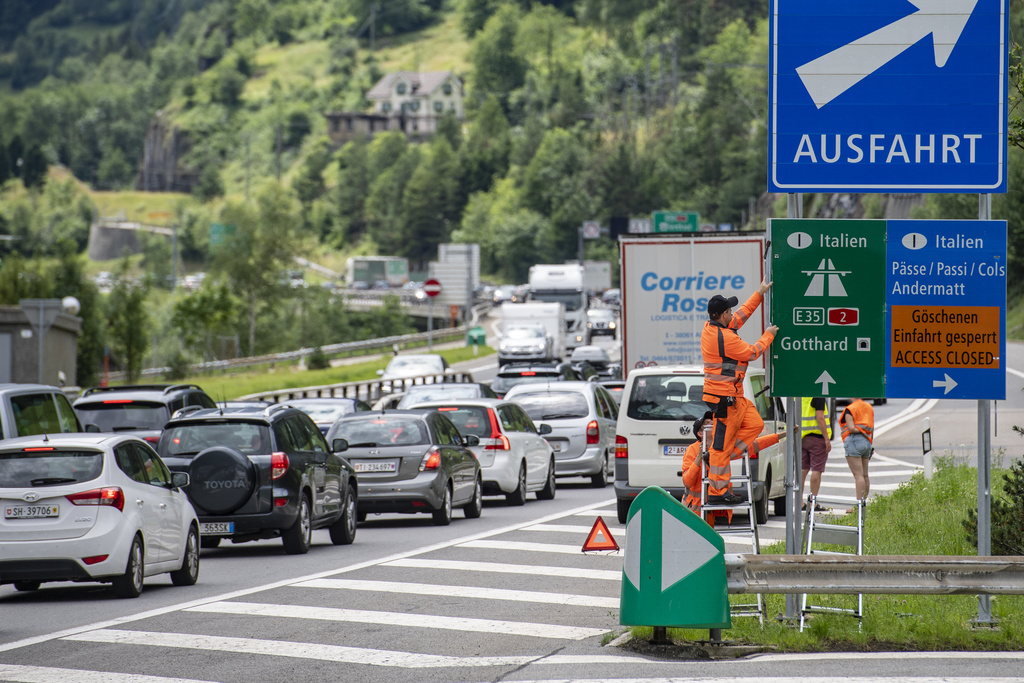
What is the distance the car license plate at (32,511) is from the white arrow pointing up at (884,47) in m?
6.82

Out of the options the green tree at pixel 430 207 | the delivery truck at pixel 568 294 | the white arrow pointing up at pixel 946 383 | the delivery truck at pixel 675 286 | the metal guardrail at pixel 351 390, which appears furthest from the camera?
the green tree at pixel 430 207

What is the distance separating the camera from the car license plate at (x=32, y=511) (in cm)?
1162

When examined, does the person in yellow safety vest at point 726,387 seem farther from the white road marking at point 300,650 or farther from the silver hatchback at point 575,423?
Result: the silver hatchback at point 575,423

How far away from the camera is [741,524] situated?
17.1m

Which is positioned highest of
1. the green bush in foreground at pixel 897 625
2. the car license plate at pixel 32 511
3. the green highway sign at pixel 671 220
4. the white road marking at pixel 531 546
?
the green highway sign at pixel 671 220

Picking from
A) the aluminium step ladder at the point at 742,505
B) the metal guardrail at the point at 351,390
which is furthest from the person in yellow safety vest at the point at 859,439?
the metal guardrail at the point at 351,390

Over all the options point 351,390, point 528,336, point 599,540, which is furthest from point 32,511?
point 528,336

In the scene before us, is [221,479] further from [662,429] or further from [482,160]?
[482,160]

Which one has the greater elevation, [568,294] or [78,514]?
[568,294]

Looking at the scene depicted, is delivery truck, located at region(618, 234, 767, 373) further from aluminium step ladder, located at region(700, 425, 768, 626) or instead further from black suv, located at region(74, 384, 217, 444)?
aluminium step ladder, located at region(700, 425, 768, 626)

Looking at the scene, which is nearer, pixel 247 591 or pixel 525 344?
pixel 247 591

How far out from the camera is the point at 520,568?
13312mm

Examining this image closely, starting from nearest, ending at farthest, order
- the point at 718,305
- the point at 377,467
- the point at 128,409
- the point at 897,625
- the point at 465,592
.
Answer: the point at 897,625, the point at 718,305, the point at 465,592, the point at 377,467, the point at 128,409

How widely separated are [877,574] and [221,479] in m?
7.99
